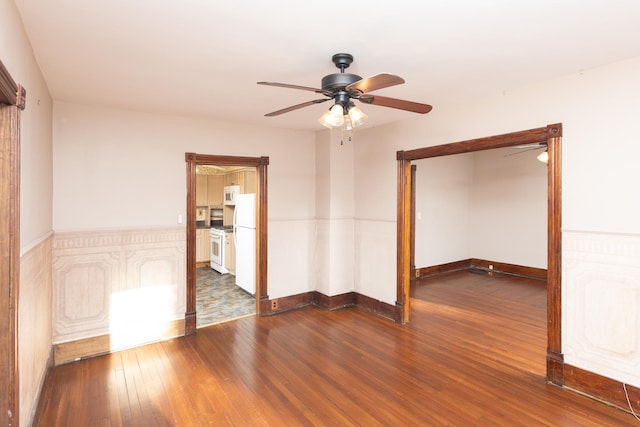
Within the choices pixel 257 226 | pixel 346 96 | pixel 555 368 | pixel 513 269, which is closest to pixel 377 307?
pixel 257 226

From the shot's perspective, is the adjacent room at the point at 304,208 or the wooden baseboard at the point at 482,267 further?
the wooden baseboard at the point at 482,267

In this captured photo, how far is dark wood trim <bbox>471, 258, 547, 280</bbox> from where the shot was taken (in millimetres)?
6314

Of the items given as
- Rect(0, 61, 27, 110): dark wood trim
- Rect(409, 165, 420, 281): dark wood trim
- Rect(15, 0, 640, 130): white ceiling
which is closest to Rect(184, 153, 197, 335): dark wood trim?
Rect(15, 0, 640, 130): white ceiling

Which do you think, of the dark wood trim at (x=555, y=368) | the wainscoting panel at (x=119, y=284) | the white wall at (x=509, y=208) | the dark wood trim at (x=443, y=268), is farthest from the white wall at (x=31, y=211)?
the white wall at (x=509, y=208)

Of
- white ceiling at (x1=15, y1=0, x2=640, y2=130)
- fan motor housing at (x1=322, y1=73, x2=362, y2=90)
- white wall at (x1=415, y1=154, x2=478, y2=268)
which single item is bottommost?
white wall at (x1=415, y1=154, x2=478, y2=268)

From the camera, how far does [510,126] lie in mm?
3111

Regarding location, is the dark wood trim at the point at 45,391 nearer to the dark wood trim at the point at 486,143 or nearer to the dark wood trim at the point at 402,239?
the dark wood trim at the point at 402,239

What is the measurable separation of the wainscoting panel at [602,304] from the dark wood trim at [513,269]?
155 inches

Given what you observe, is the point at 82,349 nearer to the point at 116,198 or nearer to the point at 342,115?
the point at 116,198

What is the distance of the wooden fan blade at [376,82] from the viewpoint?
178 cm

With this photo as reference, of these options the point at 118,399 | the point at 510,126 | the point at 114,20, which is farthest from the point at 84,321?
the point at 510,126

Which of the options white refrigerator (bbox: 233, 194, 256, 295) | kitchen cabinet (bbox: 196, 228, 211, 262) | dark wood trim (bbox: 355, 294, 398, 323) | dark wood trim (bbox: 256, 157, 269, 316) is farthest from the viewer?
kitchen cabinet (bbox: 196, 228, 211, 262)

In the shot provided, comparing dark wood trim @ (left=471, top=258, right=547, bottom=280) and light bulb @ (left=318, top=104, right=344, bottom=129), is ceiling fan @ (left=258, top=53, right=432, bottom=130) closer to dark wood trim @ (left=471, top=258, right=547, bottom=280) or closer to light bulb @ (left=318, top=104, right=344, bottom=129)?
light bulb @ (left=318, top=104, right=344, bottom=129)

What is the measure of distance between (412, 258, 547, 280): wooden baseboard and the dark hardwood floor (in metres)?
2.18
